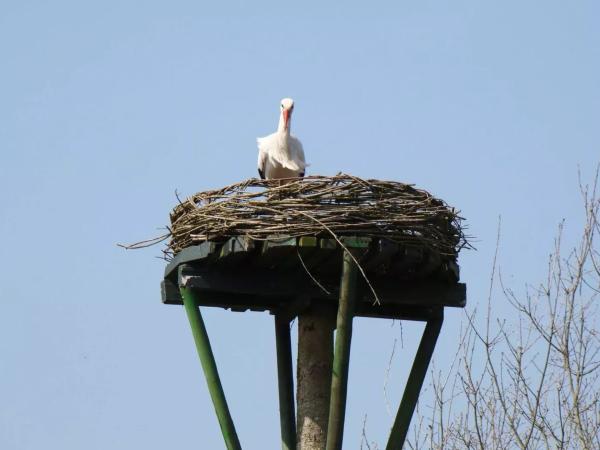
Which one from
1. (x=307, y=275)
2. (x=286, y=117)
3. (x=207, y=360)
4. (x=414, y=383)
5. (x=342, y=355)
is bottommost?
(x=207, y=360)

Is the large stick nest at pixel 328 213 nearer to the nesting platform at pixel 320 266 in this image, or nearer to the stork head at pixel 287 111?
the nesting platform at pixel 320 266

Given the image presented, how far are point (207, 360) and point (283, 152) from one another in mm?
3178

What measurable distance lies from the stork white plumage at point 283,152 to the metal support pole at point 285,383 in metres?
2.21

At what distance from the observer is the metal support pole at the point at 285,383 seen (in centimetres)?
701

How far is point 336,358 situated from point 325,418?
2.23 ft

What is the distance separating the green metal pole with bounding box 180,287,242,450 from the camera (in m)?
6.30

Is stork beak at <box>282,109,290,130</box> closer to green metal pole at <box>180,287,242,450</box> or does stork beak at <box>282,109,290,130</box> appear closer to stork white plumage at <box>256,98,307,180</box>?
stork white plumage at <box>256,98,307,180</box>

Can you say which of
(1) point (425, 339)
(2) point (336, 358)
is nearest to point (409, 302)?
(1) point (425, 339)

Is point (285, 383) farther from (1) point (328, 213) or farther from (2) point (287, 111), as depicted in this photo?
(2) point (287, 111)

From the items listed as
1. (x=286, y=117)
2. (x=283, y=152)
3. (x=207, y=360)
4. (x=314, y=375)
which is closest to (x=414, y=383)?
(x=314, y=375)

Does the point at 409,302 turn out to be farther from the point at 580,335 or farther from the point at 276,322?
the point at 580,335

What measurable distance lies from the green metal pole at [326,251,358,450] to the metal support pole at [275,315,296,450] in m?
0.91

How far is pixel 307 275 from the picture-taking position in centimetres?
662

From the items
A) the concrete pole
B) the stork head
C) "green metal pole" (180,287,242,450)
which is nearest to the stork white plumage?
the stork head
